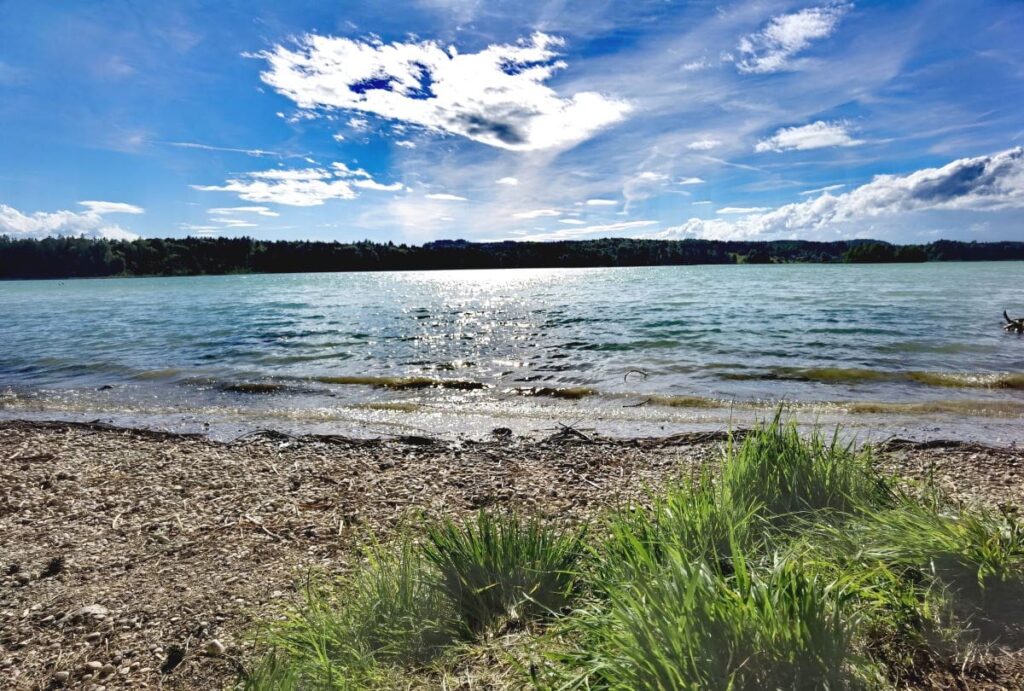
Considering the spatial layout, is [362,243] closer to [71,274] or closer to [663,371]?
[71,274]

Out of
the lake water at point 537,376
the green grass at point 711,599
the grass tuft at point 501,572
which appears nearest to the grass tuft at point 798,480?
the green grass at point 711,599

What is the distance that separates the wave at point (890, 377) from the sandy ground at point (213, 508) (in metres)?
5.96

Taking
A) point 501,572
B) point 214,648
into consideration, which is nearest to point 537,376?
point 501,572

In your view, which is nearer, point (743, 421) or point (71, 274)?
point (743, 421)

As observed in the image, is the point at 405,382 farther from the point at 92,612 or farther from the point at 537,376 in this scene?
the point at 92,612

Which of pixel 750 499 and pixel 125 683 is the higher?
pixel 750 499

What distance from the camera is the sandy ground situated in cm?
368

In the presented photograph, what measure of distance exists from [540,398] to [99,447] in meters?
8.51

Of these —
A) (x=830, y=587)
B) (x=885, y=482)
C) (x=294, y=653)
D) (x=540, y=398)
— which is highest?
(x=830, y=587)

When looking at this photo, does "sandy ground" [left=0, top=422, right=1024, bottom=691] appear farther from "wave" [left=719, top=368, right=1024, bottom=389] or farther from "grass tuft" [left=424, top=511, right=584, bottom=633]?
"wave" [left=719, top=368, right=1024, bottom=389]

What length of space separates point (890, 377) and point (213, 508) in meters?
15.6

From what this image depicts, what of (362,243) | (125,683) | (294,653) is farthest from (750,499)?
(362,243)

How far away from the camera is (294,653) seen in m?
2.95

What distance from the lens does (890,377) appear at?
13.8 meters
